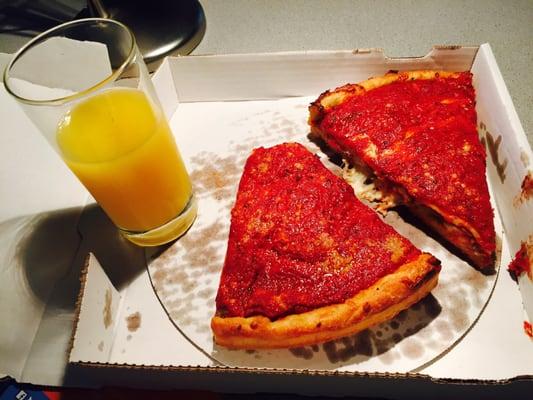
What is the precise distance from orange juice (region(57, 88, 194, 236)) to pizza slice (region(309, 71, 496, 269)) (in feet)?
1.78

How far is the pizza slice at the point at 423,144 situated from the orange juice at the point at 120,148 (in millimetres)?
543

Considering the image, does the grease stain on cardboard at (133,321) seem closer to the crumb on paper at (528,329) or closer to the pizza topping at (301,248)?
the pizza topping at (301,248)

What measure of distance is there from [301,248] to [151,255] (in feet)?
1.47

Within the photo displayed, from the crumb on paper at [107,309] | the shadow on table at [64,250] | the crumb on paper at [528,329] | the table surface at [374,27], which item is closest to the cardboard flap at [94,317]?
the crumb on paper at [107,309]

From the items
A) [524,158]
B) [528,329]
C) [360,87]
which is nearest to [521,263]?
[528,329]

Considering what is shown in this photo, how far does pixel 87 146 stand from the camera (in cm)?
108

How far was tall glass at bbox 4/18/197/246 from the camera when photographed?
3.50 ft

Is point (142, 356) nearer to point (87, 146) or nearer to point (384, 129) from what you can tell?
point (87, 146)

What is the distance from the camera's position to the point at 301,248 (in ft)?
3.73

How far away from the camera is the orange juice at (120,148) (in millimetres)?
1076

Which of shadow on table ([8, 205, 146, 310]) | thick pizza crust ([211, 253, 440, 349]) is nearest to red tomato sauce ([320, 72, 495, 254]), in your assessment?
thick pizza crust ([211, 253, 440, 349])

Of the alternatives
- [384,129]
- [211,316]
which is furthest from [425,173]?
[211,316]

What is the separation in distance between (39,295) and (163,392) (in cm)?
45

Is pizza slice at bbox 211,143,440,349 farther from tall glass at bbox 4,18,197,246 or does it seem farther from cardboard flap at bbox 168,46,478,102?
cardboard flap at bbox 168,46,478,102
